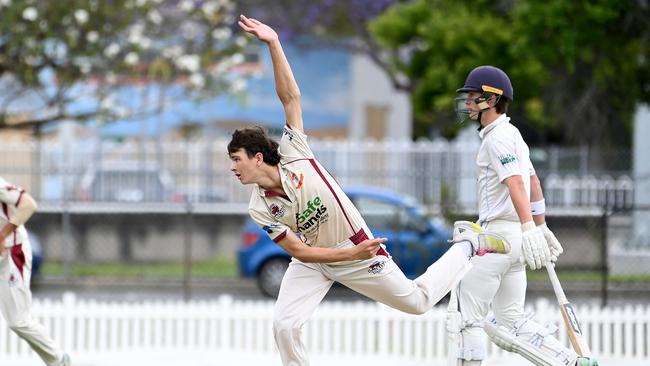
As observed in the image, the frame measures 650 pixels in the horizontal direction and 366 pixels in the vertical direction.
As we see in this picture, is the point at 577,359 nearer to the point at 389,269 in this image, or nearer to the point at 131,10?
the point at 389,269

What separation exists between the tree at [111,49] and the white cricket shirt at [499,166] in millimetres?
15699

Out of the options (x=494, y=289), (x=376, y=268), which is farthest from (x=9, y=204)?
(x=494, y=289)

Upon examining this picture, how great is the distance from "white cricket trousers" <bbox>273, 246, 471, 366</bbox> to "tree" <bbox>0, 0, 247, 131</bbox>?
16.0 m

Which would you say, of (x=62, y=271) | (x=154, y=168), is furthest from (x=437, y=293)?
(x=154, y=168)

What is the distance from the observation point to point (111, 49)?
2405cm

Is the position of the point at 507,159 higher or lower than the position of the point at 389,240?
higher

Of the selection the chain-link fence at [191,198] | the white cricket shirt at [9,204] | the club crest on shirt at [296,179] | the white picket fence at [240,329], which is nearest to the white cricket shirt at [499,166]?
the club crest on shirt at [296,179]

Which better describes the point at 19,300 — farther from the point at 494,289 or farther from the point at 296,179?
the point at 494,289

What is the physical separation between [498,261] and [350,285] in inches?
41.7

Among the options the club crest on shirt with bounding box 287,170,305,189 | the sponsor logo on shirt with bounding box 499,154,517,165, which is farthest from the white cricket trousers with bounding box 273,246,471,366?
the sponsor logo on shirt with bounding box 499,154,517,165

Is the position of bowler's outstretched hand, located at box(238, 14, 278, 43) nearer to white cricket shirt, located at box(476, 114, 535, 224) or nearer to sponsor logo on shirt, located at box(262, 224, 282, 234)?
sponsor logo on shirt, located at box(262, 224, 282, 234)

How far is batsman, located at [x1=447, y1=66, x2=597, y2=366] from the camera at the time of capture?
8305 millimetres

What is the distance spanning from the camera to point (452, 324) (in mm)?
8297

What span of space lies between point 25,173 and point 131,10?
3556mm
